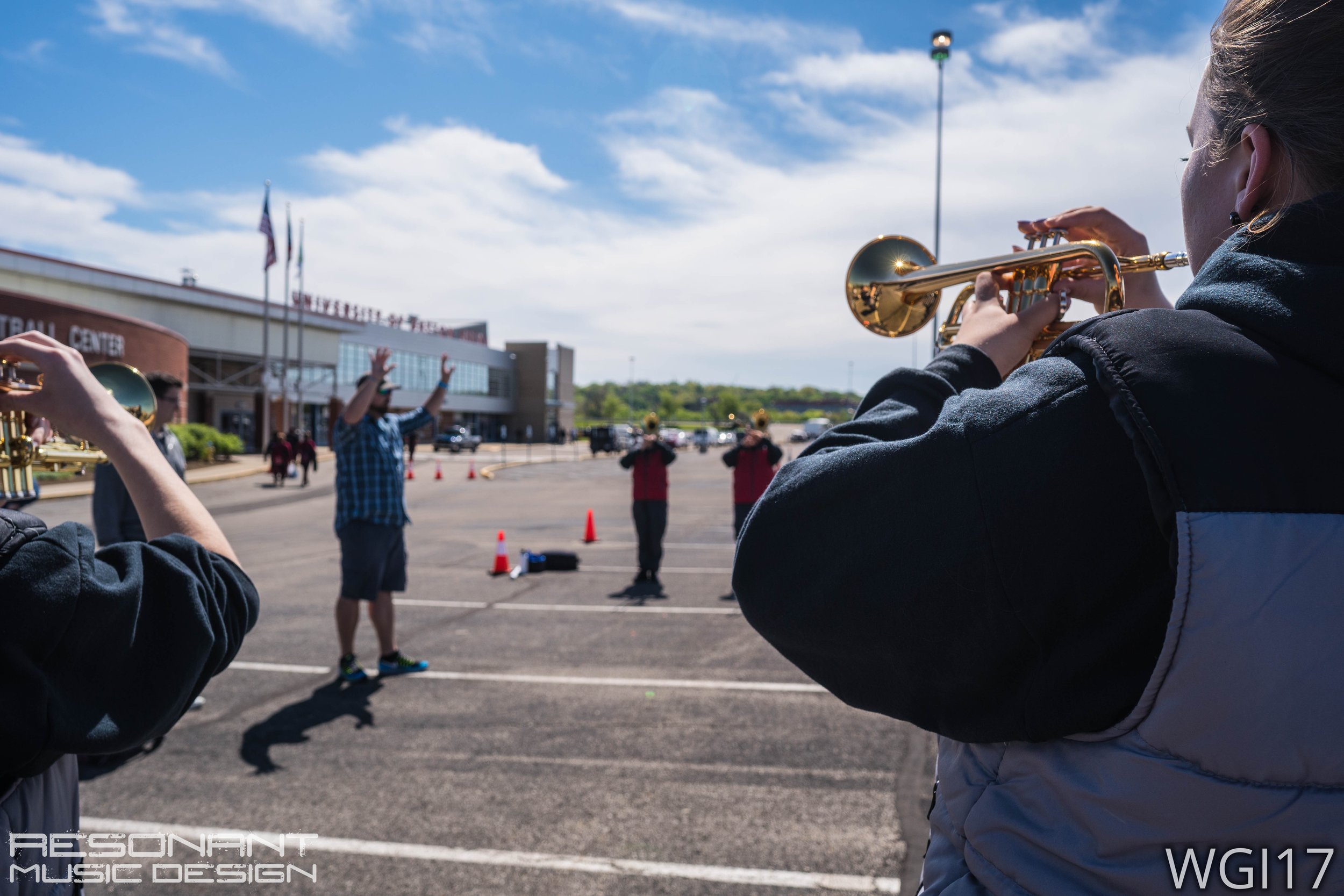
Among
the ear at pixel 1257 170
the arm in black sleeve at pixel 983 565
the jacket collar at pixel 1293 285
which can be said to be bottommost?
the arm in black sleeve at pixel 983 565

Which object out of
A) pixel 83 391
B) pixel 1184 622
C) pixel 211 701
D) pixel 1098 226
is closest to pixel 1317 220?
pixel 1184 622

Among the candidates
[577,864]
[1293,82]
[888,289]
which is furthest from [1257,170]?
[577,864]

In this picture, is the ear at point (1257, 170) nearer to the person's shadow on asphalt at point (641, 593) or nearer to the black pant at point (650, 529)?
the person's shadow on asphalt at point (641, 593)

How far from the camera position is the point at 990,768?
3.51ft

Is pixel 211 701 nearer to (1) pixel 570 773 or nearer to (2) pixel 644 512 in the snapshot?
(1) pixel 570 773

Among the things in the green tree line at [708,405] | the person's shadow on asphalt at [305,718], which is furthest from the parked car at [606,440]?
the green tree line at [708,405]

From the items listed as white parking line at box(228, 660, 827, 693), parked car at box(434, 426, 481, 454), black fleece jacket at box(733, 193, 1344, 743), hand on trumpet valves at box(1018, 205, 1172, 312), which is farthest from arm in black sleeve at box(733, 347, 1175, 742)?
parked car at box(434, 426, 481, 454)

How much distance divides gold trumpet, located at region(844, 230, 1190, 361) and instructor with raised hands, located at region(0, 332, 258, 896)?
134cm

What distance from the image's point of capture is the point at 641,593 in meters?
9.27

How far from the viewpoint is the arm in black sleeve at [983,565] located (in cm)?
91

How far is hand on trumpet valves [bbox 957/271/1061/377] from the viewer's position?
4.57 feet

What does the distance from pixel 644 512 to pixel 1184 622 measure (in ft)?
31.1

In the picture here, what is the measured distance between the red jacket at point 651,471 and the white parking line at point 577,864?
23.1ft

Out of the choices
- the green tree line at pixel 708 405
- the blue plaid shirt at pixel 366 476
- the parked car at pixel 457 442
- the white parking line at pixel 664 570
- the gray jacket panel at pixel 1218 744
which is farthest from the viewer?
the green tree line at pixel 708 405
